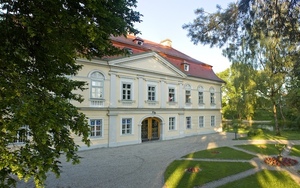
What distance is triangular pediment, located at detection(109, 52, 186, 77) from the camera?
17.0 m

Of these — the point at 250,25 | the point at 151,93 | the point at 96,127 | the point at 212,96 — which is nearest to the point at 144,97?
the point at 151,93

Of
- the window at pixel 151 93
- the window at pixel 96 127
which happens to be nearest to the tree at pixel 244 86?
the window at pixel 151 93

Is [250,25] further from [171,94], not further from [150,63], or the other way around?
[171,94]

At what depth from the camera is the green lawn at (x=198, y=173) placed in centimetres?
778

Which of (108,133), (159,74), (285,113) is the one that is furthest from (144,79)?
(285,113)

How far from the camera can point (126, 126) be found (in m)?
17.0

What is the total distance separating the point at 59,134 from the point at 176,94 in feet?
57.6

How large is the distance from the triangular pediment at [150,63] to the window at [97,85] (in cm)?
132

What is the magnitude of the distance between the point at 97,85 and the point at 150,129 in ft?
20.9

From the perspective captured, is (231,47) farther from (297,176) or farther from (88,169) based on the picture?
(88,169)

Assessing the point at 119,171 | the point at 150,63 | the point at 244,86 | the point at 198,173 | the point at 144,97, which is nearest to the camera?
the point at 198,173

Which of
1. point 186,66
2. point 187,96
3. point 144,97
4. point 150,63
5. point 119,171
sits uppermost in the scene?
point 186,66

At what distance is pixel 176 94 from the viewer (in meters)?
20.9

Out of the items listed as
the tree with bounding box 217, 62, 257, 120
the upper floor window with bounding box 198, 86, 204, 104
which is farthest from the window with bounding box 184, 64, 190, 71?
the tree with bounding box 217, 62, 257, 120
